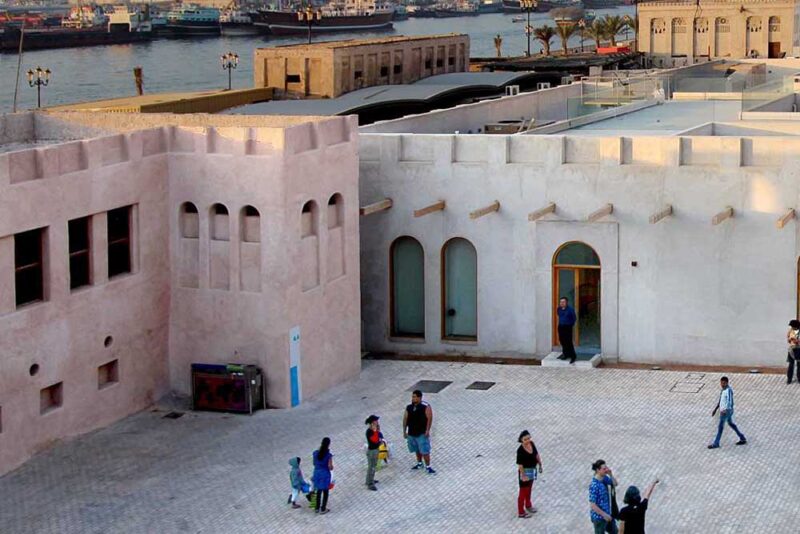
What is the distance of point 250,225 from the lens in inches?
893

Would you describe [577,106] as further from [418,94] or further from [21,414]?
[21,414]

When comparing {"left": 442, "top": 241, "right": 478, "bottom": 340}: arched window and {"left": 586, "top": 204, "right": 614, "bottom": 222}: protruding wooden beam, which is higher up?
{"left": 586, "top": 204, "right": 614, "bottom": 222}: protruding wooden beam

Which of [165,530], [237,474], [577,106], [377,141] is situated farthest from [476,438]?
[577,106]

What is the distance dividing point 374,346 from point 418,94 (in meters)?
20.8

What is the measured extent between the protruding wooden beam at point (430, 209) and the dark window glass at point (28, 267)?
6.75 meters

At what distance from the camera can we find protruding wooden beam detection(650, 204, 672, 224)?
2411cm

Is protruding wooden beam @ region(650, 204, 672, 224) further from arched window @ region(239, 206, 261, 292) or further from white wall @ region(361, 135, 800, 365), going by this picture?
arched window @ region(239, 206, 261, 292)

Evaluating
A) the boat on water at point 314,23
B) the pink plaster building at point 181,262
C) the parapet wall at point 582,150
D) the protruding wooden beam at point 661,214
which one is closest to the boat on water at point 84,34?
the boat on water at point 314,23

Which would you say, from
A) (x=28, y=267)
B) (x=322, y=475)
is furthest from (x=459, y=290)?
(x=322, y=475)

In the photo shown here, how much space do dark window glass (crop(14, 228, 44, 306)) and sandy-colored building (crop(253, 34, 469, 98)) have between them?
31.1 m

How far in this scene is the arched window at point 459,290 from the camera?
84.7 ft

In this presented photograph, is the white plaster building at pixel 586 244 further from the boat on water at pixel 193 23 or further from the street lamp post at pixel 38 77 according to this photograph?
the boat on water at pixel 193 23

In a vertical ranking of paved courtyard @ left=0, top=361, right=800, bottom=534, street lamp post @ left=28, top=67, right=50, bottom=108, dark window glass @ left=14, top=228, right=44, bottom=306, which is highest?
street lamp post @ left=28, top=67, right=50, bottom=108

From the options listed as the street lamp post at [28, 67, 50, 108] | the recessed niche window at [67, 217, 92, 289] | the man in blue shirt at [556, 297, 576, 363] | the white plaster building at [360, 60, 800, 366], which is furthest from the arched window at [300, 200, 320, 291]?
the street lamp post at [28, 67, 50, 108]
